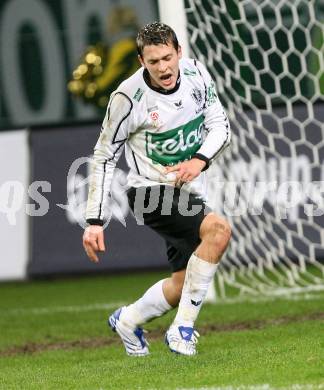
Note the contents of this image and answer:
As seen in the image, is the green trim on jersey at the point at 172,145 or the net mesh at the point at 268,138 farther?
the net mesh at the point at 268,138

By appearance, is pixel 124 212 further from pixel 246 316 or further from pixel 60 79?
pixel 246 316

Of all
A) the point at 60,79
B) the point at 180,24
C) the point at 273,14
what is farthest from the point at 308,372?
the point at 60,79

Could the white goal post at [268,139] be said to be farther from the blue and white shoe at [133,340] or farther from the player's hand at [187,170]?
the player's hand at [187,170]

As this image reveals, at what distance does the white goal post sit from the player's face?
9.88 feet

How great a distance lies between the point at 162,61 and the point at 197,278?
107cm

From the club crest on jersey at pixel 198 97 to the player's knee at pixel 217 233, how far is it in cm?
58

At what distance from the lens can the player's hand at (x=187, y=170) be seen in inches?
222

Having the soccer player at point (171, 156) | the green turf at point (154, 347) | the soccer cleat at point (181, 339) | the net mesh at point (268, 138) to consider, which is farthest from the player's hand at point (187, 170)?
the net mesh at point (268, 138)

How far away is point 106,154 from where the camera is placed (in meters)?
5.97

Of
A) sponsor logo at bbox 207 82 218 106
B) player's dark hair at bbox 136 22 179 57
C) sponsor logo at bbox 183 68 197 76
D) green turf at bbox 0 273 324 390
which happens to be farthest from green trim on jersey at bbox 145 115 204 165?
green turf at bbox 0 273 324 390

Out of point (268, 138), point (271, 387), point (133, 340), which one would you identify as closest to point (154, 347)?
point (133, 340)

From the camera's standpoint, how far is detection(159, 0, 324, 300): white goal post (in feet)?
30.6

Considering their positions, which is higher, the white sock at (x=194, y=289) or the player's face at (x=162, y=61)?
the player's face at (x=162, y=61)

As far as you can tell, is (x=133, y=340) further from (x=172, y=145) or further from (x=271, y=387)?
(x=271, y=387)
